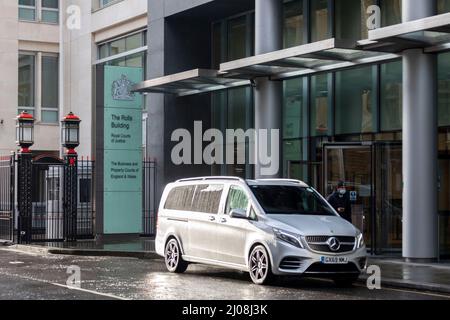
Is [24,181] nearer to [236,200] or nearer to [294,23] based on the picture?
[294,23]

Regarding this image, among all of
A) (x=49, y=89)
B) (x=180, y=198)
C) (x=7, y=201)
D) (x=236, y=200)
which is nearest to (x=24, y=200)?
(x=7, y=201)

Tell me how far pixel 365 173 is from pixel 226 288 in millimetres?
7937

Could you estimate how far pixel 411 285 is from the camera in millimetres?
15180

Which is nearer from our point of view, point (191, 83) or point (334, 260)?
point (334, 260)

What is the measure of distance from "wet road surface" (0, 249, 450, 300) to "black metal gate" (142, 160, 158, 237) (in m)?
10.2

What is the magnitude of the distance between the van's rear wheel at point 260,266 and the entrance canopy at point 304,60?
5.88 m

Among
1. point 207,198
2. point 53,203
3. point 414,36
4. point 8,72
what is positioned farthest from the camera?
point 8,72

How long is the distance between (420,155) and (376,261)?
7.99 feet

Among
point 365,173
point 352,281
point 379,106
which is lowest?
point 352,281

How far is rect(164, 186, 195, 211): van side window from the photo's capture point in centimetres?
1786

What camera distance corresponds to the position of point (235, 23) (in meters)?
29.2

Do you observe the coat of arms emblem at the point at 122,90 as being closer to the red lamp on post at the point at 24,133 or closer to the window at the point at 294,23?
the red lamp on post at the point at 24,133
